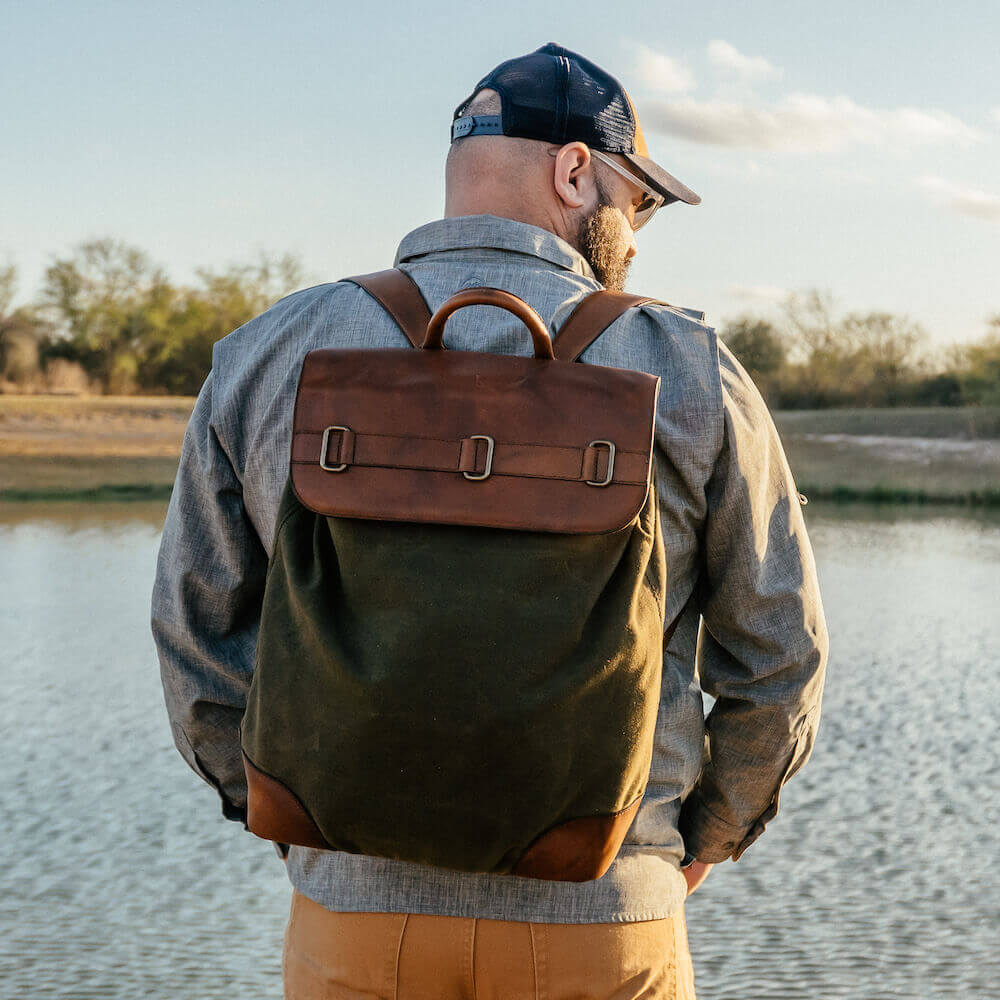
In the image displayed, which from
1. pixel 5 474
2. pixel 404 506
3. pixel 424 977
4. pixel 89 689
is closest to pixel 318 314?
pixel 404 506

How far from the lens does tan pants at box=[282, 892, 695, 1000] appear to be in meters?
1.25

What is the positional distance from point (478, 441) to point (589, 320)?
215 millimetres

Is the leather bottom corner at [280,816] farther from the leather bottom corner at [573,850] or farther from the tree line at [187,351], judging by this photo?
→ the tree line at [187,351]

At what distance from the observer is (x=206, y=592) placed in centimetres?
146

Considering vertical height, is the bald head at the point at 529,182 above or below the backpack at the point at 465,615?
above

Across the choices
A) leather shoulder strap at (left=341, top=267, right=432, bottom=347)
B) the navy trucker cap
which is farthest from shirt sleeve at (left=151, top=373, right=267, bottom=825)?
the navy trucker cap

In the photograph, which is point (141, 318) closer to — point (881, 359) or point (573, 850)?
point (881, 359)

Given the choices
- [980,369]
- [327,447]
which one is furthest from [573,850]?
[980,369]

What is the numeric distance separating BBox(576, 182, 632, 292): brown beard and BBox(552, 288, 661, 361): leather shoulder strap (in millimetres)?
162

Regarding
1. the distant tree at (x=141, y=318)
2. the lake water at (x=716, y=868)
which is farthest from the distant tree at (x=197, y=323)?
the lake water at (x=716, y=868)

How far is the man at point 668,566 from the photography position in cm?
127

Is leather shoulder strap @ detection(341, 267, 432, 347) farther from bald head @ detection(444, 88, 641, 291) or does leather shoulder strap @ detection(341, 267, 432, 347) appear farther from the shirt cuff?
the shirt cuff

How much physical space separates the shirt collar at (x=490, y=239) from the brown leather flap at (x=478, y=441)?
0.84 feet

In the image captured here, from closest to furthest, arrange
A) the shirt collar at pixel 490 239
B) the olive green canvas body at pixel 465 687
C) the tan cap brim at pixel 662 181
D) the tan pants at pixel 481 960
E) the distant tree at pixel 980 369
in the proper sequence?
the olive green canvas body at pixel 465 687 < the tan pants at pixel 481 960 < the shirt collar at pixel 490 239 < the tan cap brim at pixel 662 181 < the distant tree at pixel 980 369
